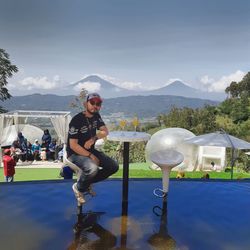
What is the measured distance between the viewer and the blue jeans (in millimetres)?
3074

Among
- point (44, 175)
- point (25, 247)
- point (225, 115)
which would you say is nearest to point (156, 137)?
point (44, 175)

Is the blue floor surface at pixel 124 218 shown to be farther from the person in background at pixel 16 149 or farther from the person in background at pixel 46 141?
the person in background at pixel 46 141

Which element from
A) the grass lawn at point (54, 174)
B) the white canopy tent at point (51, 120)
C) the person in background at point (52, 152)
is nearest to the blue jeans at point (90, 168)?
the grass lawn at point (54, 174)

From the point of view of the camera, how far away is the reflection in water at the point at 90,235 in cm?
266

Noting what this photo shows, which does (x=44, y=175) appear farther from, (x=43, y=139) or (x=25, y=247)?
(x=25, y=247)

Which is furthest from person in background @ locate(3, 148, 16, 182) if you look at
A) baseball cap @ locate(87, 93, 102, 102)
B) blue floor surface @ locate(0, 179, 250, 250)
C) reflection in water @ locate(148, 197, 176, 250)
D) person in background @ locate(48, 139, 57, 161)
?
person in background @ locate(48, 139, 57, 161)

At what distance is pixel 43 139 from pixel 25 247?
10154 mm

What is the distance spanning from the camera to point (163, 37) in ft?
563

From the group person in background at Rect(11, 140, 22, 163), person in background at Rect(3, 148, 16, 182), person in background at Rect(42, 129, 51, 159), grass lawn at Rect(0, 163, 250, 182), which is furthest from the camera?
person in background at Rect(42, 129, 51, 159)

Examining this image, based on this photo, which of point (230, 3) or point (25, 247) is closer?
point (25, 247)

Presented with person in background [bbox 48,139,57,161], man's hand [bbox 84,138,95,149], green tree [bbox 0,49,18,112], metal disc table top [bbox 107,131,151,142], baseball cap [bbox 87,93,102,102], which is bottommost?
person in background [bbox 48,139,57,161]

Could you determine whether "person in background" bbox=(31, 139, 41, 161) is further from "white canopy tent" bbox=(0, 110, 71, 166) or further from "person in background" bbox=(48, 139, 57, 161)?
"white canopy tent" bbox=(0, 110, 71, 166)

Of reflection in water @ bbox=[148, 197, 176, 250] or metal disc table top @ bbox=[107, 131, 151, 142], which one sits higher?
metal disc table top @ bbox=[107, 131, 151, 142]

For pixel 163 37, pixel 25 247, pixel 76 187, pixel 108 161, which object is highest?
pixel 163 37
